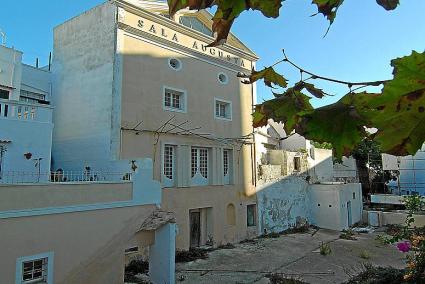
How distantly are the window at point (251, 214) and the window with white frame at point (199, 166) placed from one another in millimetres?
3481

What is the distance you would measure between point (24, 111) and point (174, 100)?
6.25m

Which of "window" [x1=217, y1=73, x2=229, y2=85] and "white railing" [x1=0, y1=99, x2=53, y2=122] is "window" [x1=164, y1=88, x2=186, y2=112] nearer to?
"window" [x1=217, y1=73, x2=229, y2=85]

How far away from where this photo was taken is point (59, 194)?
821cm

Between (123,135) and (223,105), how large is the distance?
21.3ft

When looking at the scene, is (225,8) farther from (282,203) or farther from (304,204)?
(304,204)

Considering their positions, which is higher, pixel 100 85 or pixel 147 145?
pixel 100 85

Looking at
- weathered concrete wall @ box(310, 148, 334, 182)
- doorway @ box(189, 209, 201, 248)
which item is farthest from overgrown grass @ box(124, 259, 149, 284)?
weathered concrete wall @ box(310, 148, 334, 182)

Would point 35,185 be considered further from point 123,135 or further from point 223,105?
point 223,105

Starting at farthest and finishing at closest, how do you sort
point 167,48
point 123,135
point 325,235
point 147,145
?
1. point 325,235
2. point 167,48
3. point 147,145
4. point 123,135

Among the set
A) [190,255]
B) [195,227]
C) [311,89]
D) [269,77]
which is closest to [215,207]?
[195,227]

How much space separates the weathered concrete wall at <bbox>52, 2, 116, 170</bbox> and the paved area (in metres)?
5.61

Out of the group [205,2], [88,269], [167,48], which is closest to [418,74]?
[205,2]

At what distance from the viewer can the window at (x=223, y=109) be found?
56.4 ft

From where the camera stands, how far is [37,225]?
25.3 feet
